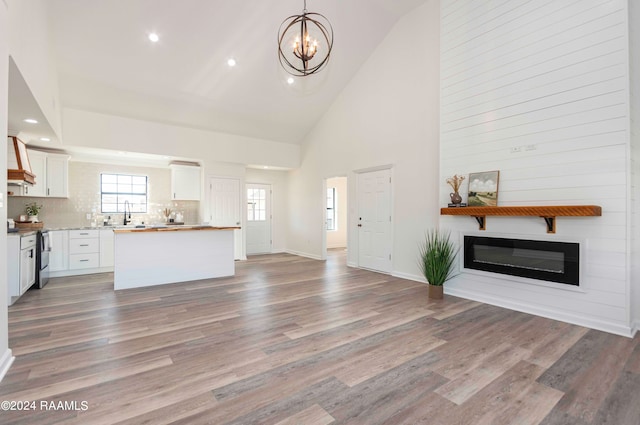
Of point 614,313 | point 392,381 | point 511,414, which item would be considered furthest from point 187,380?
point 614,313

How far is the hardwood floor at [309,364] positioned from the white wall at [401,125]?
1.70m

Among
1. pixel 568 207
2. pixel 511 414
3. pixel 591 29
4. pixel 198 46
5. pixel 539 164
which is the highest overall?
pixel 198 46

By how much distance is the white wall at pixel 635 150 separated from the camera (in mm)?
Answer: 3158

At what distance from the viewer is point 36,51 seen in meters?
3.46

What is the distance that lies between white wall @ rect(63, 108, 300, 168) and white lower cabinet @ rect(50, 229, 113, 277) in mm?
1655

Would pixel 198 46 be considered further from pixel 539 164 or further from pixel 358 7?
pixel 539 164

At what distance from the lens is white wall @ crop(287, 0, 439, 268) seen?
5.06 meters

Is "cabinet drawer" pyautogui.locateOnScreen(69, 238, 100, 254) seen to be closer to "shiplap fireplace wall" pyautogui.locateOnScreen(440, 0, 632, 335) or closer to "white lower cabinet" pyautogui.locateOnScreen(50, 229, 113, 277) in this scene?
"white lower cabinet" pyautogui.locateOnScreen(50, 229, 113, 277)

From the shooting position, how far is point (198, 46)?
5.00 meters

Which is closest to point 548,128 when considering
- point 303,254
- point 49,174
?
point 303,254

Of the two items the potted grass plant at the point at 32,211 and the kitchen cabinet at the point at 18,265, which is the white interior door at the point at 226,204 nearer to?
the potted grass plant at the point at 32,211

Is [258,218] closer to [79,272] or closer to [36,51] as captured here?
[79,272]

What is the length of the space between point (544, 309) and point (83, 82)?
7.42 m

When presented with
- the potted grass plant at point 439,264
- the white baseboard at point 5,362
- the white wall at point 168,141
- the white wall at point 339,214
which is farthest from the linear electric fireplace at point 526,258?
the white wall at point 339,214
